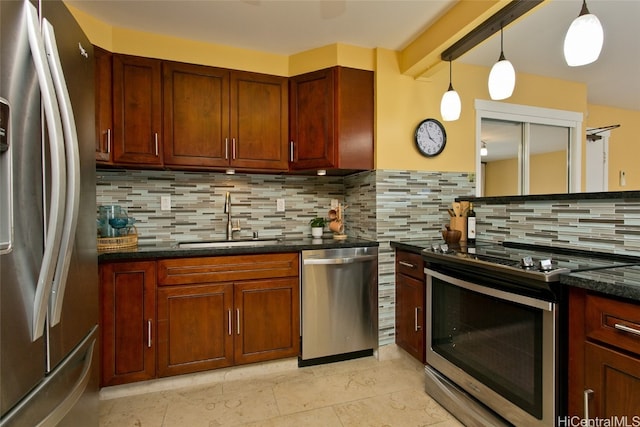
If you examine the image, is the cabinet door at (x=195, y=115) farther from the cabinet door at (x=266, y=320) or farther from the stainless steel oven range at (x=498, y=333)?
the stainless steel oven range at (x=498, y=333)

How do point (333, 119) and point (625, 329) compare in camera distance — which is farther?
point (333, 119)

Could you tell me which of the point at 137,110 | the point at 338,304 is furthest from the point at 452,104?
the point at 137,110

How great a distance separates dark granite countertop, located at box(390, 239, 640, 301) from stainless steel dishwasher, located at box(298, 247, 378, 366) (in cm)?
135

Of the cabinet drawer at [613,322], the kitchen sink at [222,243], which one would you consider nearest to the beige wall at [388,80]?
the kitchen sink at [222,243]

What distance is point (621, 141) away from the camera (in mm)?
3615

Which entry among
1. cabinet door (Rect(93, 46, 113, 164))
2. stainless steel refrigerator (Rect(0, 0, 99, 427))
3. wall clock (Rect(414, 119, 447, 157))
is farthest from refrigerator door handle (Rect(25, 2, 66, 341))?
wall clock (Rect(414, 119, 447, 157))

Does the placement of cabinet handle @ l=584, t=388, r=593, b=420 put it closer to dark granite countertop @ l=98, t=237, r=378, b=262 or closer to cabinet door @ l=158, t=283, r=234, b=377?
dark granite countertop @ l=98, t=237, r=378, b=262

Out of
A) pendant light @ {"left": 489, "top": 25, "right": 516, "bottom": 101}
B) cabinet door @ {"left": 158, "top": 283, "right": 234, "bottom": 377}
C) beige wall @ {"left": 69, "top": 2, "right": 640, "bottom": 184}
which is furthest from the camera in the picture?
beige wall @ {"left": 69, "top": 2, "right": 640, "bottom": 184}

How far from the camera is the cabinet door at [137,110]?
2113 mm

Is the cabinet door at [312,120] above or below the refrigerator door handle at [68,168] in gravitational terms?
above

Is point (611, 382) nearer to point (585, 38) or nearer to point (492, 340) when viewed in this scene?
point (492, 340)

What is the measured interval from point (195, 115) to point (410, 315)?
2182mm

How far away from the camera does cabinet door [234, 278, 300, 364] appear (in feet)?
6.90

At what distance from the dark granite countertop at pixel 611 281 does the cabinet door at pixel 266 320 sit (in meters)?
1.60
